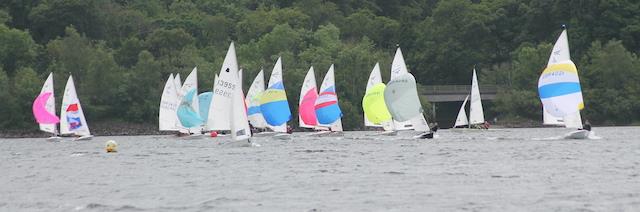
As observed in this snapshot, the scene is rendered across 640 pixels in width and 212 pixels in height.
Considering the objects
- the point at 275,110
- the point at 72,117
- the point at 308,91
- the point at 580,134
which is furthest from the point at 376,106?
the point at 72,117

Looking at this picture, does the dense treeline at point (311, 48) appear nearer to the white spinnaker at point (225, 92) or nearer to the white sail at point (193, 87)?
the white sail at point (193, 87)

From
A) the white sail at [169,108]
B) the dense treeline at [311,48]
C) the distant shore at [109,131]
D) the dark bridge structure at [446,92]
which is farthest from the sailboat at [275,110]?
the dark bridge structure at [446,92]

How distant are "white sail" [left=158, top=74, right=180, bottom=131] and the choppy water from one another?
2719cm

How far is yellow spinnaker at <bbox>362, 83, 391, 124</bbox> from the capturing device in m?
77.3

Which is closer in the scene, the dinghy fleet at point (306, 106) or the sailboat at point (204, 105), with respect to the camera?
the dinghy fleet at point (306, 106)

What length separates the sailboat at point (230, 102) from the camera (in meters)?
59.3

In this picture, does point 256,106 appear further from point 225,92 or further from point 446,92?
point 446,92

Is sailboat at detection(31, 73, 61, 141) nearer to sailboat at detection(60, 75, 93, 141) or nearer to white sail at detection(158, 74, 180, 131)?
sailboat at detection(60, 75, 93, 141)

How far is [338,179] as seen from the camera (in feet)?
132

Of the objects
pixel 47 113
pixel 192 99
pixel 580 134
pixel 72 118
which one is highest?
pixel 192 99

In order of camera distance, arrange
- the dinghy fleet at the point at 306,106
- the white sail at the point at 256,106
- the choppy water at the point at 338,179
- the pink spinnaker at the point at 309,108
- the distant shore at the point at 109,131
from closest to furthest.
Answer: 1. the choppy water at the point at 338,179
2. the dinghy fleet at the point at 306,106
3. the pink spinnaker at the point at 309,108
4. the white sail at the point at 256,106
5. the distant shore at the point at 109,131

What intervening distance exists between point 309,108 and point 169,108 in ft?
42.0

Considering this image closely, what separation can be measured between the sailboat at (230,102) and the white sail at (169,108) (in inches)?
1068

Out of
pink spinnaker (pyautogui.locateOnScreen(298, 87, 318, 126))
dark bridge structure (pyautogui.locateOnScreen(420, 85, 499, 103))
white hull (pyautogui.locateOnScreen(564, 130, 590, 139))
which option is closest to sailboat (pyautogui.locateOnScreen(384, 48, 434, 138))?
white hull (pyautogui.locateOnScreen(564, 130, 590, 139))
